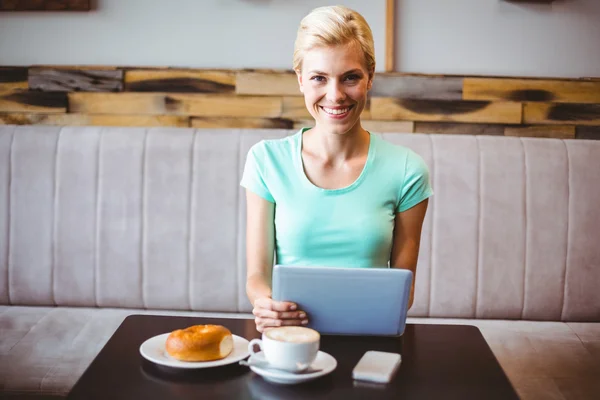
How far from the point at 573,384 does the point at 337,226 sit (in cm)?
81

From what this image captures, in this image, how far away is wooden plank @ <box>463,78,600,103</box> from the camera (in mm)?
2258

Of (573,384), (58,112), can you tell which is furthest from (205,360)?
(58,112)

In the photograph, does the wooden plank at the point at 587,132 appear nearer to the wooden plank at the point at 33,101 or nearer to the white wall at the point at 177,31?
the white wall at the point at 177,31

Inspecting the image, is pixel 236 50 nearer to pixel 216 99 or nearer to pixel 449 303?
pixel 216 99

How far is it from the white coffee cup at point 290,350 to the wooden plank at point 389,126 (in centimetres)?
145

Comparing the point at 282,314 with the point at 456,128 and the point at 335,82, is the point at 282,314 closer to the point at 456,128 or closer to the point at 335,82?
the point at 335,82

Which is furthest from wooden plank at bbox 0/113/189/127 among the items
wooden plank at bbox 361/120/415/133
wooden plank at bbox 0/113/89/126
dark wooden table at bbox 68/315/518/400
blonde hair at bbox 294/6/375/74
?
dark wooden table at bbox 68/315/518/400

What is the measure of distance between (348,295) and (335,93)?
495 mm

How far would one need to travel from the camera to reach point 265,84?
2.26 meters

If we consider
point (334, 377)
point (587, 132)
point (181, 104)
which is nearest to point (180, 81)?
point (181, 104)

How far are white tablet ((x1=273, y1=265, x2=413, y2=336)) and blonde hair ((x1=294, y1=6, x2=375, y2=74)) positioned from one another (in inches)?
22.3

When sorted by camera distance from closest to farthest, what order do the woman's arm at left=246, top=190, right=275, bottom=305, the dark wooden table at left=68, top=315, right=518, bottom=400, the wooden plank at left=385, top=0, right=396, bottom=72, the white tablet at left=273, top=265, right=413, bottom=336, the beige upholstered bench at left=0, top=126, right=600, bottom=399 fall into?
the dark wooden table at left=68, top=315, right=518, bottom=400
the white tablet at left=273, top=265, right=413, bottom=336
the woman's arm at left=246, top=190, right=275, bottom=305
the beige upholstered bench at left=0, top=126, right=600, bottom=399
the wooden plank at left=385, top=0, right=396, bottom=72

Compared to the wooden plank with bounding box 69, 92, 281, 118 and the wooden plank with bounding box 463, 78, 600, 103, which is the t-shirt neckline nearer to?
the wooden plank with bounding box 69, 92, 281, 118

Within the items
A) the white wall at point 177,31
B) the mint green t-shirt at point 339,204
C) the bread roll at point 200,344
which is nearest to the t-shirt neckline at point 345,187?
the mint green t-shirt at point 339,204
